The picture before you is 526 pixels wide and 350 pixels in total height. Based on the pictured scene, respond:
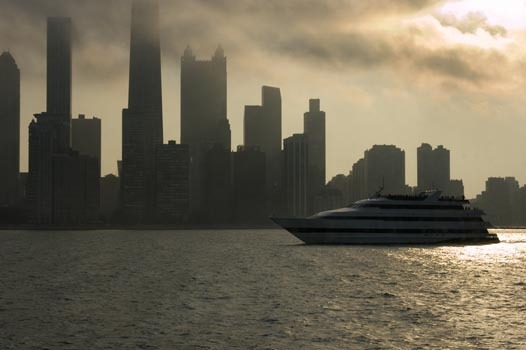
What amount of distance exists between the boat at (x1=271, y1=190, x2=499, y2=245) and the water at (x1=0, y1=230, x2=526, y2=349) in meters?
27.8

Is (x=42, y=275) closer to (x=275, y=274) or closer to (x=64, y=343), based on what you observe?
(x=275, y=274)

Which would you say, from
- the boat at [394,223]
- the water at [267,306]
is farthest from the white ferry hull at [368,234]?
the water at [267,306]

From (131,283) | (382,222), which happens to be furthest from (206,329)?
(382,222)

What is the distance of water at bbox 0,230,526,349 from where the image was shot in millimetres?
41094

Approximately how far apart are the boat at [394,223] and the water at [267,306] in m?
27.8

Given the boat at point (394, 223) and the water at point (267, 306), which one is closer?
the water at point (267, 306)

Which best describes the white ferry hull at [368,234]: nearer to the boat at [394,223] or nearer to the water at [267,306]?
the boat at [394,223]

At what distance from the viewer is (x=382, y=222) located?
12444 cm

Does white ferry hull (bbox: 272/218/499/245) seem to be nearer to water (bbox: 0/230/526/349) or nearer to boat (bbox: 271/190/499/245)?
boat (bbox: 271/190/499/245)

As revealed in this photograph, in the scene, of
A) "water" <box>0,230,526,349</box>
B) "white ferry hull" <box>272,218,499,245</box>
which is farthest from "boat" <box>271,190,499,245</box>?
"water" <box>0,230,526,349</box>

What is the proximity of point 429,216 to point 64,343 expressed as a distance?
9484cm

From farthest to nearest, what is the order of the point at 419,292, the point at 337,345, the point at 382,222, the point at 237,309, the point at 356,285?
the point at 382,222 < the point at 356,285 < the point at 419,292 < the point at 237,309 < the point at 337,345

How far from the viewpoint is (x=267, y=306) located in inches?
2137

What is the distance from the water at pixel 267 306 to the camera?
41.1 metres
